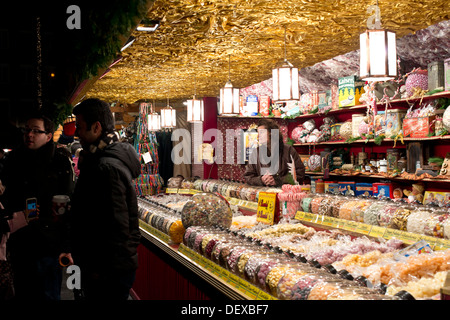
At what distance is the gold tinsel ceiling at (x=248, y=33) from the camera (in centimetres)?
381

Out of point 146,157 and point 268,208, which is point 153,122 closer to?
point 146,157

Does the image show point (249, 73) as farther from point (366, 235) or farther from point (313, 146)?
point (366, 235)

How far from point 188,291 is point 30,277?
4.48 ft

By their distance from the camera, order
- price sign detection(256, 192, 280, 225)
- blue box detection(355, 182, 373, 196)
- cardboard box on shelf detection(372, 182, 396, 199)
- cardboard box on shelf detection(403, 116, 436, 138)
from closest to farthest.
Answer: price sign detection(256, 192, 280, 225) < cardboard box on shelf detection(403, 116, 436, 138) < cardboard box on shelf detection(372, 182, 396, 199) < blue box detection(355, 182, 373, 196)

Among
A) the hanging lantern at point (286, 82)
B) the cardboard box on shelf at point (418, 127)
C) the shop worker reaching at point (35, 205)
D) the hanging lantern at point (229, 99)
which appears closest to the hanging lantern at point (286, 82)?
the hanging lantern at point (286, 82)

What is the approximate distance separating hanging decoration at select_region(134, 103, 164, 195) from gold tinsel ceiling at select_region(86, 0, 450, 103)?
101 centimetres

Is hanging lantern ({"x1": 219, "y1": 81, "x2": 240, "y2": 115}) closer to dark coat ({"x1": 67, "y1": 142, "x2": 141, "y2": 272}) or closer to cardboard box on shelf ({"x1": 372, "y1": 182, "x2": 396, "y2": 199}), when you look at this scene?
cardboard box on shelf ({"x1": 372, "y1": 182, "x2": 396, "y2": 199})

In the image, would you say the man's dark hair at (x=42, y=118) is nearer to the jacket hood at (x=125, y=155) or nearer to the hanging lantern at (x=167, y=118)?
the jacket hood at (x=125, y=155)

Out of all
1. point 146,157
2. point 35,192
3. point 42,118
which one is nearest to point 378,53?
point 42,118

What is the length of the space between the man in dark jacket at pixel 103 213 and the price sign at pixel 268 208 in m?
1.35

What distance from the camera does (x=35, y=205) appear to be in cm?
317

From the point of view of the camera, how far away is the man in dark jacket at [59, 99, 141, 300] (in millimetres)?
2109

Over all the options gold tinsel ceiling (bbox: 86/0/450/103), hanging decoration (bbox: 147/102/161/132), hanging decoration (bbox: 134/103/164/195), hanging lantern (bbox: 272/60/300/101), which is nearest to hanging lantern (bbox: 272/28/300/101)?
hanging lantern (bbox: 272/60/300/101)
